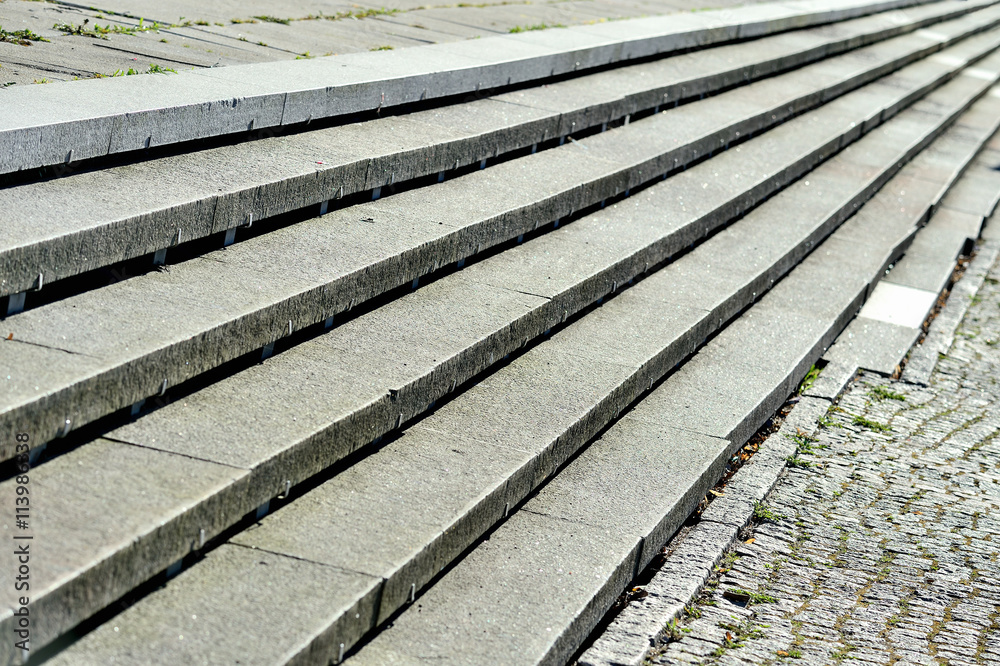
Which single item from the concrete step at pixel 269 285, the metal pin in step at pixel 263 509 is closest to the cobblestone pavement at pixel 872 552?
the metal pin in step at pixel 263 509

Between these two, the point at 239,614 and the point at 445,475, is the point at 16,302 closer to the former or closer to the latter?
the point at 239,614

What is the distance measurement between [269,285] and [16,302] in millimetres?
861

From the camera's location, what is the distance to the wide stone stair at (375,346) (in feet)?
9.18

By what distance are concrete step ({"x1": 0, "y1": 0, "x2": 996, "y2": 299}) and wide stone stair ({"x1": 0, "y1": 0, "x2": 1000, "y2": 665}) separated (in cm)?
2

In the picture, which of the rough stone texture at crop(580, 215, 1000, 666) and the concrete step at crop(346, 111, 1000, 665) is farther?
the rough stone texture at crop(580, 215, 1000, 666)

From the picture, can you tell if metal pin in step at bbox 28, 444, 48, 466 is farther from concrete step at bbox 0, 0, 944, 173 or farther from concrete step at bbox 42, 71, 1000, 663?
concrete step at bbox 0, 0, 944, 173

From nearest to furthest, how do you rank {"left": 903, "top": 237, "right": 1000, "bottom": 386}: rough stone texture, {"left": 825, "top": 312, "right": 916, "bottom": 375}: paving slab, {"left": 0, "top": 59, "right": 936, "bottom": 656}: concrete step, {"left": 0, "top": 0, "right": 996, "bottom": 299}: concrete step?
{"left": 0, "top": 59, "right": 936, "bottom": 656}: concrete step
{"left": 0, "top": 0, "right": 996, "bottom": 299}: concrete step
{"left": 825, "top": 312, "right": 916, "bottom": 375}: paving slab
{"left": 903, "top": 237, "right": 1000, "bottom": 386}: rough stone texture

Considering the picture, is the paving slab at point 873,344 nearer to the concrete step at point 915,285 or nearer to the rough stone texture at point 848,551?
the concrete step at point 915,285

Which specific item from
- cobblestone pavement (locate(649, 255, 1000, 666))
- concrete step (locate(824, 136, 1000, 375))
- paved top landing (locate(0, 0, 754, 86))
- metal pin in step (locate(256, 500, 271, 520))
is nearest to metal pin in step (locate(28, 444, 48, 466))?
metal pin in step (locate(256, 500, 271, 520))

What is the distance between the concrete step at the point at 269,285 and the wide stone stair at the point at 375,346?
0.05ft

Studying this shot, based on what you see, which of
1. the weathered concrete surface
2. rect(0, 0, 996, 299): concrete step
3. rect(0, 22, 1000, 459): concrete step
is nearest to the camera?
rect(0, 22, 1000, 459): concrete step

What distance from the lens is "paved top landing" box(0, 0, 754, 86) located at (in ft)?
16.6

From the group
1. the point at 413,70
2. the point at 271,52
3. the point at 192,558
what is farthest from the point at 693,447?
the point at 271,52

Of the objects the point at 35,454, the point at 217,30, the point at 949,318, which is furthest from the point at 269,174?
the point at 949,318
